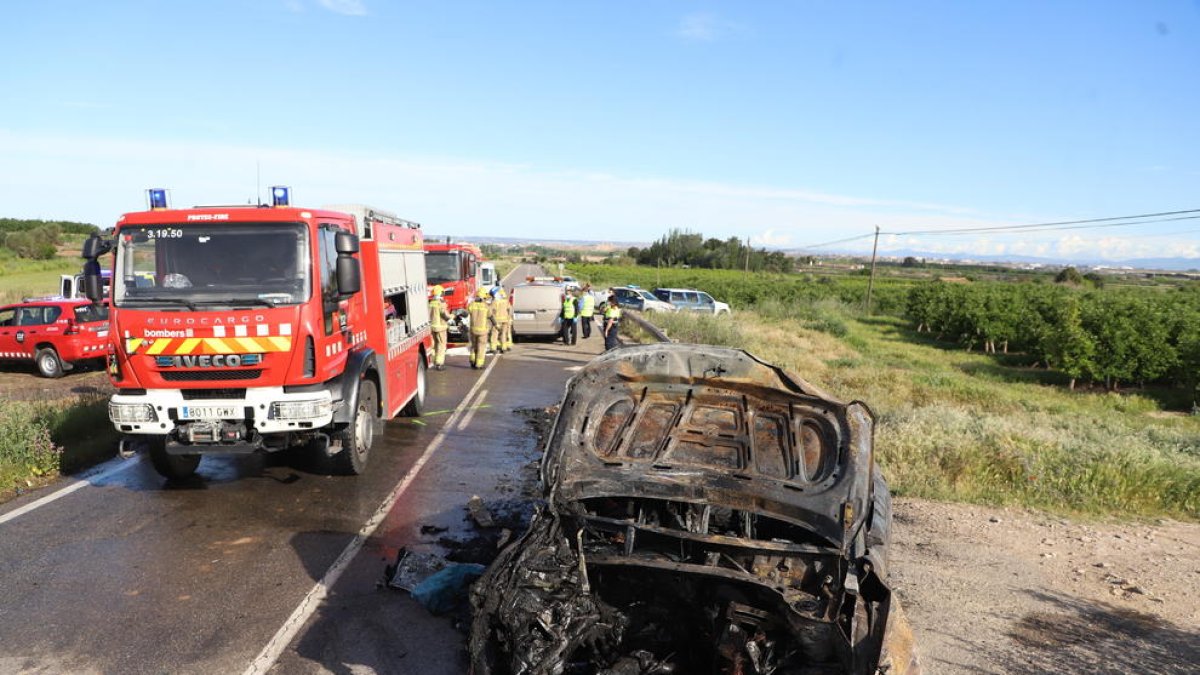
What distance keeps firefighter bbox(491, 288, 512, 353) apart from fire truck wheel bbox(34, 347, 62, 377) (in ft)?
28.9

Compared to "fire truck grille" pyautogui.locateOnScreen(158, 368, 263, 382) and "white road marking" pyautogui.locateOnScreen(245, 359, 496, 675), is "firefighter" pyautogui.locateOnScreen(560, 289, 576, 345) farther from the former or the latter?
"fire truck grille" pyautogui.locateOnScreen(158, 368, 263, 382)

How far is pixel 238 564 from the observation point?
561 cm

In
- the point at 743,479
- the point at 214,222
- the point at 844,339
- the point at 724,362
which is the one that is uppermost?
the point at 214,222

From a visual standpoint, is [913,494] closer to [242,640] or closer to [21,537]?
[242,640]

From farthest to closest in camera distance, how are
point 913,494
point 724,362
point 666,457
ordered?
point 913,494
point 724,362
point 666,457

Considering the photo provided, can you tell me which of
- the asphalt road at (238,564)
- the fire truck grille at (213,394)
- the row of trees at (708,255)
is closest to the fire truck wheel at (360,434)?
the asphalt road at (238,564)

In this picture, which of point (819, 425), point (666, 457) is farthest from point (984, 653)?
point (666, 457)

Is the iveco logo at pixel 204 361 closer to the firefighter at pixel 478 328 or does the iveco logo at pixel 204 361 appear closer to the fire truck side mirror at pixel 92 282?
the fire truck side mirror at pixel 92 282

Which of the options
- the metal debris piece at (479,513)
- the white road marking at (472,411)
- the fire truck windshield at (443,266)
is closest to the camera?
the metal debris piece at (479,513)

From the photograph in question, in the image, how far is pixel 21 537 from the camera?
19.9 ft

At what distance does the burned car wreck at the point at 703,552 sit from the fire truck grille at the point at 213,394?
3815 mm

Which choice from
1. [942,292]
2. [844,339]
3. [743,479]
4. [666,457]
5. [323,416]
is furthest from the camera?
[942,292]

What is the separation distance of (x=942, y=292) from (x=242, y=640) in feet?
121

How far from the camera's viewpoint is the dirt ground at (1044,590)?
444 centimetres
